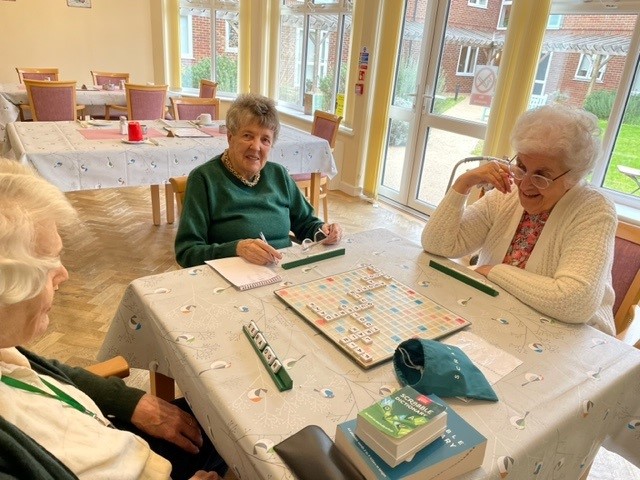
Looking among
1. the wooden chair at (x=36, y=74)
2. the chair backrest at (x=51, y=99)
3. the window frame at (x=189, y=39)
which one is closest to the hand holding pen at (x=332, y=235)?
the chair backrest at (x=51, y=99)

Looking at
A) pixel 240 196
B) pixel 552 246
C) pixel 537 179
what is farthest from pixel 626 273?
pixel 240 196

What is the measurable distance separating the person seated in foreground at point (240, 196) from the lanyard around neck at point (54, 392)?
0.71 metres

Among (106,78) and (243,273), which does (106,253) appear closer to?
(243,273)

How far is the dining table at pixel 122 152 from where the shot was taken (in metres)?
2.68

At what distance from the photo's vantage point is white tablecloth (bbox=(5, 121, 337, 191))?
2.66 metres

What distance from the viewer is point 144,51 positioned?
6.84 meters

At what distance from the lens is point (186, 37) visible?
6820 millimetres

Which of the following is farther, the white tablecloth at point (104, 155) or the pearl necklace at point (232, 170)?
the white tablecloth at point (104, 155)

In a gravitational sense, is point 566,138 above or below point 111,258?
above

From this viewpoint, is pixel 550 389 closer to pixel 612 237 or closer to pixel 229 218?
pixel 612 237

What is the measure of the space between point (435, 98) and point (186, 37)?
4.35 meters

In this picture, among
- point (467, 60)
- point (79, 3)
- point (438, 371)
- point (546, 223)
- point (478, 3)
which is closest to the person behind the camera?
point (438, 371)

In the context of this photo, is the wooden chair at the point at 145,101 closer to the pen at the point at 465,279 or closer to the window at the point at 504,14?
the window at the point at 504,14

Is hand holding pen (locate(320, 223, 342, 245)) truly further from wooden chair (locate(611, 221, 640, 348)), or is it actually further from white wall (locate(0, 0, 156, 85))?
white wall (locate(0, 0, 156, 85))
